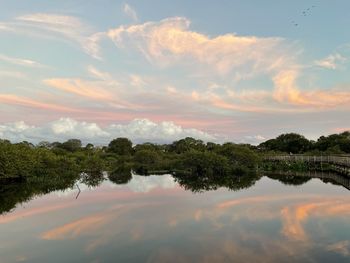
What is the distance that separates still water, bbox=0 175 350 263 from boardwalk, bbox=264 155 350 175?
1124 centimetres

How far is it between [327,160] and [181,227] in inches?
1406

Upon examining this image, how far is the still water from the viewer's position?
43.7 feet

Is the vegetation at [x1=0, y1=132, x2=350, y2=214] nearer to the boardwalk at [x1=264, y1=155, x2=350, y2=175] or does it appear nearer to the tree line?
the tree line

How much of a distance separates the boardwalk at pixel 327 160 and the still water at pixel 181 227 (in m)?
11.2

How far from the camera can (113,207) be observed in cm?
2373

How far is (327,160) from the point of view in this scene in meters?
48.1

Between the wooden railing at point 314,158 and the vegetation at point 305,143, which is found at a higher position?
the vegetation at point 305,143

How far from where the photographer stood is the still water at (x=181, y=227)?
13.3 meters

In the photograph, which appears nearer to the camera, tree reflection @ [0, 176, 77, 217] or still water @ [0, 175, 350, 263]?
still water @ [0, 175, 350, 263]

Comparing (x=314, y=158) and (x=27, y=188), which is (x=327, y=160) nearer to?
(x=314, y=158)

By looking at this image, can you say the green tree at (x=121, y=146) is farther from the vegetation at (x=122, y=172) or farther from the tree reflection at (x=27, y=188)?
the tree reflection at (x=27, y=188)

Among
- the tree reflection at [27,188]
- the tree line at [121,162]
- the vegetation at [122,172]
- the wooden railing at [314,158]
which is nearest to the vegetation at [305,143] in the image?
the tree line at [121,162]

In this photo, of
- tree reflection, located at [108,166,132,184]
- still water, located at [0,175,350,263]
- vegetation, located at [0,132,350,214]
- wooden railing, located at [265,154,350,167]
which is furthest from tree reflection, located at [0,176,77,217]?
wooden railing, located at [265,154,350,167]

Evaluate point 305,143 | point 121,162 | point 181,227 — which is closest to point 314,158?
point 121,162
